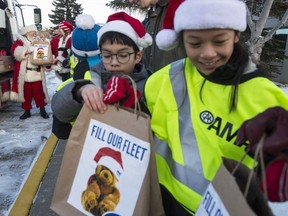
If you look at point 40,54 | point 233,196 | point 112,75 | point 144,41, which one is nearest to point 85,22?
point 144,41

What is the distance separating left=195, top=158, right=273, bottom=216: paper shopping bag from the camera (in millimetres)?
798

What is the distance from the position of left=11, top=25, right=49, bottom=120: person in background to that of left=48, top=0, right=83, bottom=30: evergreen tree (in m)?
32.5

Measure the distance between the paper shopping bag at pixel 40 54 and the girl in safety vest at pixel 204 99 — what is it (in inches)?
200

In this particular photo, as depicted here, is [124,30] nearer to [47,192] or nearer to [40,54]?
[47,192]

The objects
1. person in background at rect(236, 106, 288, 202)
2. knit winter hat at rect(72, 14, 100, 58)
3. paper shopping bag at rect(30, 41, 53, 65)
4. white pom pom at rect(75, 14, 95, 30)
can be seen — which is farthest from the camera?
paper shopping bag at rect(30, 41, 53, 65)

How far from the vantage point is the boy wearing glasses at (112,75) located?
4.28ft

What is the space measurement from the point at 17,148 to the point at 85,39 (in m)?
2.44

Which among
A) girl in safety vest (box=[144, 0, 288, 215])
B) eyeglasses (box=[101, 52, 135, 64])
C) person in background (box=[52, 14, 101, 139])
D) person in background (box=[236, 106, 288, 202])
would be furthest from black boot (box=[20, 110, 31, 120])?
person in background (box=[236, 106, 288, 202])

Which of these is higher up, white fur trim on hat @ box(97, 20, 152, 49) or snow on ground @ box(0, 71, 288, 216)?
white fur trim on hat @ box(97, 20, 152, 49)

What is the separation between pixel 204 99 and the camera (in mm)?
1229

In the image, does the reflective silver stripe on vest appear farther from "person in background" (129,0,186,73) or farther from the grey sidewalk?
the grey sidewalk

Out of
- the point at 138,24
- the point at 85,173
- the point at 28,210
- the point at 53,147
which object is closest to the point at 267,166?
the point at 85,173

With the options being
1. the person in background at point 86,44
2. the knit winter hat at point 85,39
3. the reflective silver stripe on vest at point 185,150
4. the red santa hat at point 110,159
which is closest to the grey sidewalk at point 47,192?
the person in background at point 86,44

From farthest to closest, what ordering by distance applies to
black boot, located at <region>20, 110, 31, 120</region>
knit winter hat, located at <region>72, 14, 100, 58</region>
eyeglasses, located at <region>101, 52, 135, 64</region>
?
1. black boot, located at <region>20, 110, 31, 120</region>
2. knit winter hat, located at <region>72, 14, 100, 58</region>
3. eyeglasses, located at <region>101, 52, 135, 64</region>
